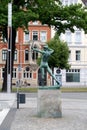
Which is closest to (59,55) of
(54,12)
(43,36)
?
(43,36)

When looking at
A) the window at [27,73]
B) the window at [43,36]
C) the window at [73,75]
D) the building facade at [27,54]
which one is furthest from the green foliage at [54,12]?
the window at [43,36]

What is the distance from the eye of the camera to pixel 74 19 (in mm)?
50000

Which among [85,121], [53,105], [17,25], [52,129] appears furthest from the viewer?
[17,25]

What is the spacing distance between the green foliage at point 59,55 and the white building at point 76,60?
8.45m

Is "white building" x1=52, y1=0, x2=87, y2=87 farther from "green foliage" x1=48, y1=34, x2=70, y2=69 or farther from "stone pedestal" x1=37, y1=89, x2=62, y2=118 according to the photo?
"stone pedestal" x1=37, y1=89, x2=62, y2=118

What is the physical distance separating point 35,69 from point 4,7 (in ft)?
141

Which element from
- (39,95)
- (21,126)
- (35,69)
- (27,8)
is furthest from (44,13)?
(35,69)

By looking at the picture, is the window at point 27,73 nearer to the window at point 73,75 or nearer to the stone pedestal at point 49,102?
the window at point 73,75

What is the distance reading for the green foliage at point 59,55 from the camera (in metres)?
78.7

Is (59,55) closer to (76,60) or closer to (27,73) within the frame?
(76,60)

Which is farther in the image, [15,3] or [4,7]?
[15,3]

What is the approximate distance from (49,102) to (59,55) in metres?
59.5

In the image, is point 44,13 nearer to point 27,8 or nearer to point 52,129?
point 27,8

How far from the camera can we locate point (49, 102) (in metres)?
20.6
